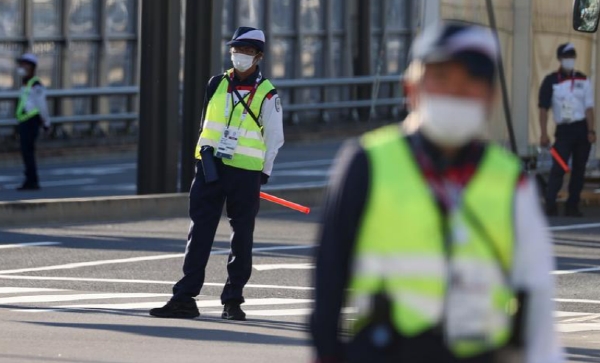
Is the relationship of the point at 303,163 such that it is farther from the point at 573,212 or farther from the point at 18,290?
the point at 18,290

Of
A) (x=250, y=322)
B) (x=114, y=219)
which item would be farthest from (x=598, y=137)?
(x=250, y=322)

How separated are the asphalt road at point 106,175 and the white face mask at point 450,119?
58.5ft

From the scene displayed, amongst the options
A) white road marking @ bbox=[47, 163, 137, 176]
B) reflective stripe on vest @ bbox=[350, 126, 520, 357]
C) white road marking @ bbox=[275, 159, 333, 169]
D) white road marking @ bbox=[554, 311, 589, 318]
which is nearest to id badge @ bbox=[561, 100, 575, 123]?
white road marking @ bbox=[554, 311, 589, 318]

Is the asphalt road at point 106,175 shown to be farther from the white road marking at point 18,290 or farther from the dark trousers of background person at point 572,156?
the white road marking at point 18,290

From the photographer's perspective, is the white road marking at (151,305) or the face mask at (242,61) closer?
the face mask at (242,61)

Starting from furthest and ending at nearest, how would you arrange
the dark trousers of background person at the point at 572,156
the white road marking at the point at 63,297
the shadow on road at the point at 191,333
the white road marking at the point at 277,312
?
the dark trousers of background person at the point at 572,156 → the white road marking at the point at 63,297 → the white road marking at the point at 277,312 → the shadow on road at the point at 191,333

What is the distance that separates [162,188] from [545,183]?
4.77 meters

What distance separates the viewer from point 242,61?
11.3 m

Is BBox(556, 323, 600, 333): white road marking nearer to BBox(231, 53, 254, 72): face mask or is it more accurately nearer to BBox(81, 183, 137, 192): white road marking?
BBox(231, 53, 254, 72): face mask

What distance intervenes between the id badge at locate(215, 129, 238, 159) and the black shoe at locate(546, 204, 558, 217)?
31.4ft

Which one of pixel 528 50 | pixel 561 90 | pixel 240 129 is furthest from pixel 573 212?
pixel 240 129

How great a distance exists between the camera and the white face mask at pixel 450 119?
4.19m

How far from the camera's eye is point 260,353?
9.96m

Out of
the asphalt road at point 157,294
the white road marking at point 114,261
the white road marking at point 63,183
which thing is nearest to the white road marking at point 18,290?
the asphalt road at point 157,294
